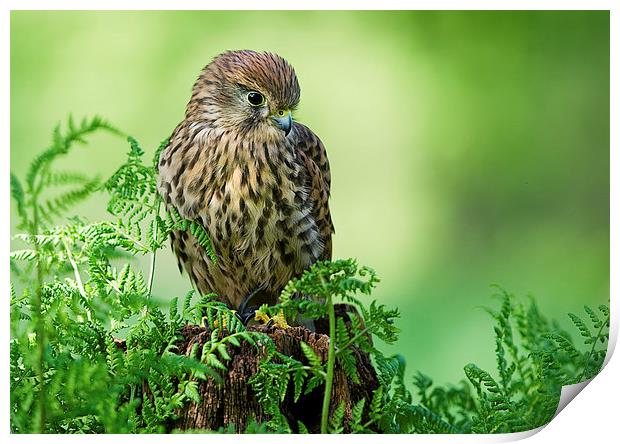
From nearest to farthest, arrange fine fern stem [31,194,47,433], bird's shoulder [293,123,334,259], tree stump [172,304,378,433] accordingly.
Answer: fine fern stem [31,194,47,433], tree stump [172,304,378,433], bird's shoulder [293,123,334,259]

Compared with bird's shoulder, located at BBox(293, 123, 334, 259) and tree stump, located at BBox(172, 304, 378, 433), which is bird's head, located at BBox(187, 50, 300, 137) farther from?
tree stump, located at BBox(172, 304, 378, 433)

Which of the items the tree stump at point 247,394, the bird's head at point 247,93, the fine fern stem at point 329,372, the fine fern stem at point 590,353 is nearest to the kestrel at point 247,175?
the bird's head at point 247,93

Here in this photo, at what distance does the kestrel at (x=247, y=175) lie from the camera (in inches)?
92.6

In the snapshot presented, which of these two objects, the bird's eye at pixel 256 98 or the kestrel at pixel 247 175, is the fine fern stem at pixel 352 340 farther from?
the bird's eye at pixel 256 98

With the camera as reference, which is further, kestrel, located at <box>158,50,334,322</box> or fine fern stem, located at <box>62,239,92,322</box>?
kestrel, located at <box>158,50,334,322</box>

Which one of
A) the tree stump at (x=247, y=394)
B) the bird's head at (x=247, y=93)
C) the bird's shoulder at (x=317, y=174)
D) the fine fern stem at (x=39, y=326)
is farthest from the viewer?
the bird's shoulder at (x=317, y=174)

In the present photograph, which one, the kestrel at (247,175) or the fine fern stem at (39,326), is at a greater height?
the kestrel at (247,175)

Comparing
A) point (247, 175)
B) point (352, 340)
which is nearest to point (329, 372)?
point (352, 340)

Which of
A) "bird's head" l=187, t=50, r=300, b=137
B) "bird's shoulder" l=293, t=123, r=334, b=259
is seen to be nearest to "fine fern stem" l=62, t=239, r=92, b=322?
"bird's head" l=187, t=50, r=300, b=137

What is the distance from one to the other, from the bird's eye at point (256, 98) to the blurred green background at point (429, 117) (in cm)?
12

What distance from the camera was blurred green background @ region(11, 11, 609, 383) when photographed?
90.3 inches

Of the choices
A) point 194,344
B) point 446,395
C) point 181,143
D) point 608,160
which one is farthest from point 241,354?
point 608,160

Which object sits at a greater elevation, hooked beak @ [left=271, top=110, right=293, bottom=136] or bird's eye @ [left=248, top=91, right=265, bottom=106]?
bird's eye @ [left=248, top=91, right=265, bottom=106]
